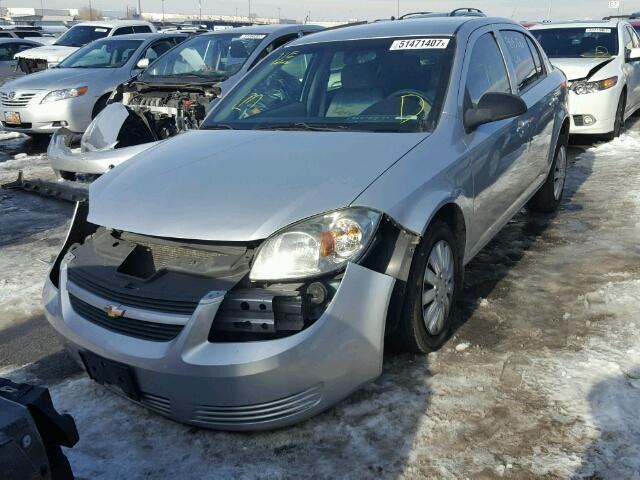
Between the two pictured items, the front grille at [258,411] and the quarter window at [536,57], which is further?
the quarter window at [536,57]

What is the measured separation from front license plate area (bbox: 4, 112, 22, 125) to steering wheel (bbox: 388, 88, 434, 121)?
770 cm

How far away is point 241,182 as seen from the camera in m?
2.97

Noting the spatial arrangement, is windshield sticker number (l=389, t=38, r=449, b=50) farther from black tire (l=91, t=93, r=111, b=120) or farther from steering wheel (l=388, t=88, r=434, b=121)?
black tire (l=91, t=93, r=111, b=120)

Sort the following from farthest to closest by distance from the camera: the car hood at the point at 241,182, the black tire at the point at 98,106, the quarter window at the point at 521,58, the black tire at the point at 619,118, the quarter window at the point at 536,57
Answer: the black tire at the point at 98,106
the black tire at the point at 619,118
the quarter window at the point at 536,57
the quarter window at the point at 521,58
the car hood at the point at 241,182

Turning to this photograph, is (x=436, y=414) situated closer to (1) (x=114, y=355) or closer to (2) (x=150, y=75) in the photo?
(1) (x=114, y=355)

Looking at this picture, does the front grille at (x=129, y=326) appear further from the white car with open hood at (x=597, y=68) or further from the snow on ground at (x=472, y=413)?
the white car with open hood at (x=597, y=68)

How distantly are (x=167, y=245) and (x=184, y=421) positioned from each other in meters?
0.76

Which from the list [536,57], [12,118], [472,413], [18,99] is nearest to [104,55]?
[18,99]

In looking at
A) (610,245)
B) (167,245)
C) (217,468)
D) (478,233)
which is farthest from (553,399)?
(610,245)

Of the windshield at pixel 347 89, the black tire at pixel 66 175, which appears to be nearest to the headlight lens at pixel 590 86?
the windshield at pixel 347 89

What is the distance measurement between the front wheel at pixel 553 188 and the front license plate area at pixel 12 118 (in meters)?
7.56

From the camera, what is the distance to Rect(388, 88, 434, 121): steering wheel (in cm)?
354

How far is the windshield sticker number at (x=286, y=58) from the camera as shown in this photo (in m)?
4.40

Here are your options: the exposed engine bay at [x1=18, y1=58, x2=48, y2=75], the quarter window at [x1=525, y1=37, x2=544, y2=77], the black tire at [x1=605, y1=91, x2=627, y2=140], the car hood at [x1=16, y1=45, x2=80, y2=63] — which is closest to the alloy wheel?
the quarter window at [x1=525, y1=37, x2=544, y2=77]
